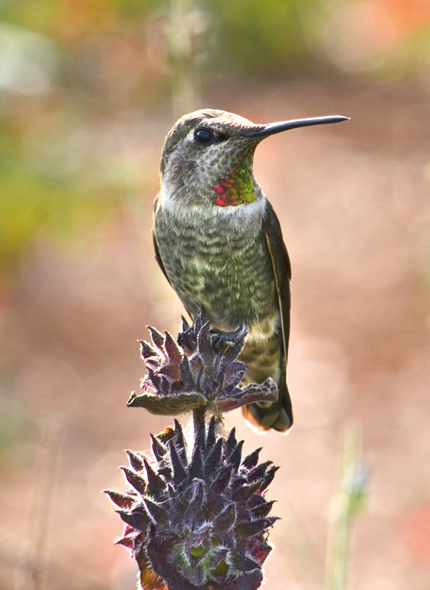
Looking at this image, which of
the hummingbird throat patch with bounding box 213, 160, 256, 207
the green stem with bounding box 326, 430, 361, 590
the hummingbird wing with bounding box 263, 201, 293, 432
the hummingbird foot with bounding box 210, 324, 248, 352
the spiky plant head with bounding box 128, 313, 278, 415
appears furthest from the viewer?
the hummingbird wing with bounding box 263, 201, 293, 432

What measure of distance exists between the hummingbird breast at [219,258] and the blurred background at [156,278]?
0.17 metres

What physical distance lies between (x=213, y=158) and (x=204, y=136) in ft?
0.26

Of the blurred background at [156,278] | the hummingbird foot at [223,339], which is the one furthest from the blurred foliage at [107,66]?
the hummingbird foot at [223,339]

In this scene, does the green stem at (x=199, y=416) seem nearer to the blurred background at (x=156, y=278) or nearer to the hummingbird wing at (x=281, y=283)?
the blurred background at (x=156, y=278)

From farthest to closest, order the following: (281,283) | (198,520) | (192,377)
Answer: (281,283)
(192,377)
(198,520)

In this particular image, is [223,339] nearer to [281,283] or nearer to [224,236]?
[224,236]

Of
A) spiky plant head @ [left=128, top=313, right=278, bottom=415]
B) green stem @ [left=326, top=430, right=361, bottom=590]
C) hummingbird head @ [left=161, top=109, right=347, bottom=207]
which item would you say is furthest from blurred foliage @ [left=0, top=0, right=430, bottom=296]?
spiky plant head @ [left=128, top=313, right=278, bottom=415]

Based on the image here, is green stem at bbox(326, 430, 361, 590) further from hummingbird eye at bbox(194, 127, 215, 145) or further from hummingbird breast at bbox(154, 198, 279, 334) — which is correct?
hummingbird eye at bbox(194, 127, 215, 145)

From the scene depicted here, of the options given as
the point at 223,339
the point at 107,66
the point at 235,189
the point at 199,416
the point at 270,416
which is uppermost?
the point at 107,66

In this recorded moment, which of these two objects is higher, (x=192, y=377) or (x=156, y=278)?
(x=156, y=278)

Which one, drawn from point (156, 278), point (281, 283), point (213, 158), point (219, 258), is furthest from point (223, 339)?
point (156, 278)

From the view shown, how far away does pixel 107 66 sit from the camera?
14688 millimetres

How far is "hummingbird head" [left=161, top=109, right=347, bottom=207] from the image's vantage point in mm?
2770

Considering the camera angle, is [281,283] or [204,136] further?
[281,283]
